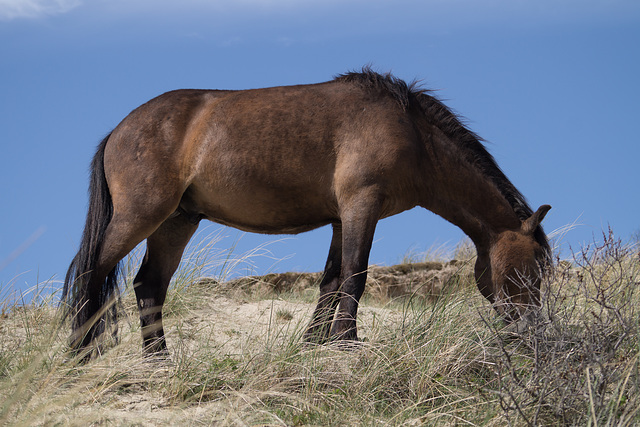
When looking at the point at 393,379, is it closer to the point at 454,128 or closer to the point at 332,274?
the point at 332,274

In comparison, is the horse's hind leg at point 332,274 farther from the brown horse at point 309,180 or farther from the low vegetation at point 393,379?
the low vegetation at point 393,379

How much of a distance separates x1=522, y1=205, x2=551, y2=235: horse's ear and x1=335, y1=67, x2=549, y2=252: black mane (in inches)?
4.4

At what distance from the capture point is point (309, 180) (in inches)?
225

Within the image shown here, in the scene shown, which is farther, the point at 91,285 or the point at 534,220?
the point at 534,220

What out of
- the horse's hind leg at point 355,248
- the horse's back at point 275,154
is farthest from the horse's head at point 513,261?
the horse's hind leg at point 355,248

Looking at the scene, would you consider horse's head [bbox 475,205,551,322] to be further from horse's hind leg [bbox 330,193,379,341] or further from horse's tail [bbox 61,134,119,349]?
horse's tail [bbox 61,134,119,349]

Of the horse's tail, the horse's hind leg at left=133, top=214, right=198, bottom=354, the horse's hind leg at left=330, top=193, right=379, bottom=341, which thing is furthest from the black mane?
the horse's tail

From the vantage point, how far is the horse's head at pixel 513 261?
582cm

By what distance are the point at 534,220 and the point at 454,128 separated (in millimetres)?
1083

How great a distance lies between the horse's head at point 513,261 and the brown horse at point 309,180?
10 mm

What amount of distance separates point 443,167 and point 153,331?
119 inches

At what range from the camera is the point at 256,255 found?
8758 mm

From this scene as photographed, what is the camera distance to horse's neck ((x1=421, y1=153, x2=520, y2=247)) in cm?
598

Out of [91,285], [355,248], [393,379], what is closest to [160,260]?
[91,285]
